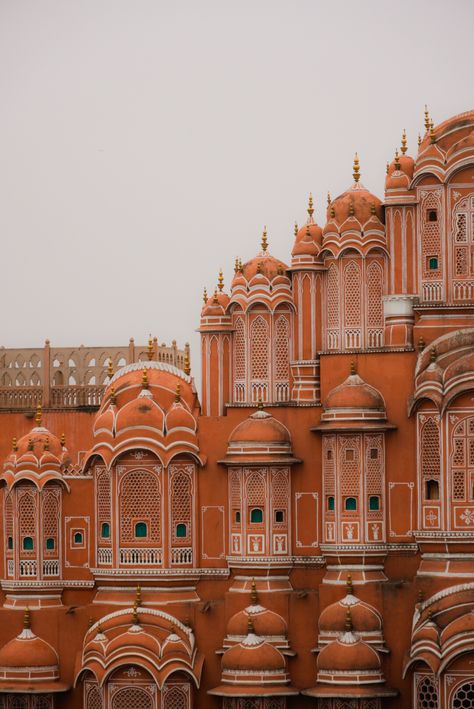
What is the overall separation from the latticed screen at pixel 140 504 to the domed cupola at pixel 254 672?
3245 millimetres

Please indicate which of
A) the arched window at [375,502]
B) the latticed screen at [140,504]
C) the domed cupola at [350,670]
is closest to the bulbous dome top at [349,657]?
the domed cupola at [350,670]

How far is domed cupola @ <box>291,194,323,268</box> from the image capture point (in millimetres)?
56062

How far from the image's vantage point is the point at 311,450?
55.0 meters

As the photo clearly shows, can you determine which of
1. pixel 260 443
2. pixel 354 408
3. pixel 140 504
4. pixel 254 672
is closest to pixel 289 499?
pixel 260 443

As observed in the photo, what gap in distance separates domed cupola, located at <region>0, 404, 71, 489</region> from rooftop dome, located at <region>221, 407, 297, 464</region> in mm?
4056

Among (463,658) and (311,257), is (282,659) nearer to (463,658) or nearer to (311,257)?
(463,658)

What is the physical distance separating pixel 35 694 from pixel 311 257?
11457 mm

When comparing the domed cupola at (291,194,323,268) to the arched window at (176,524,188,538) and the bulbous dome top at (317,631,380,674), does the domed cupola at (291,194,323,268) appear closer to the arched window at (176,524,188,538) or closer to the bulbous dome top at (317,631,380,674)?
the arched window at (176,524,188,538)

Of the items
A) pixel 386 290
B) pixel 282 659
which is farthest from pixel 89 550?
pixel 386 290

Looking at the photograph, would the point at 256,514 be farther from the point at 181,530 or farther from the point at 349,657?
the point at 349,657

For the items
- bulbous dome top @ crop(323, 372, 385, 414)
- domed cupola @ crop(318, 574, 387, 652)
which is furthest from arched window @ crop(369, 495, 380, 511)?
bulbous dome top @ crop(323, 372, 385, 414)

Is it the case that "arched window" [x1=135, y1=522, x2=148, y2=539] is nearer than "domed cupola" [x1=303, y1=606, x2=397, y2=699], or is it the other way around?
"domed cupola" [x1=303, y1=606, x2=397, y2=699]

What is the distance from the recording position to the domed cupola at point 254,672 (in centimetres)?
5306

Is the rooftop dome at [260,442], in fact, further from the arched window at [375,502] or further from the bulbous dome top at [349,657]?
the bulbous dome top at [349,657]
